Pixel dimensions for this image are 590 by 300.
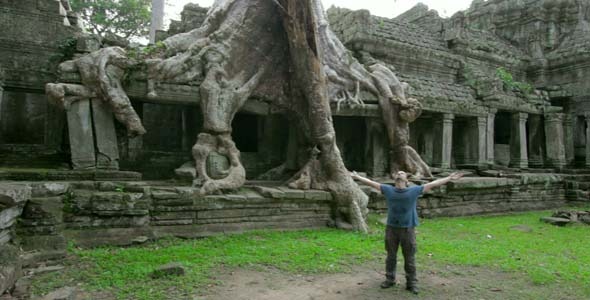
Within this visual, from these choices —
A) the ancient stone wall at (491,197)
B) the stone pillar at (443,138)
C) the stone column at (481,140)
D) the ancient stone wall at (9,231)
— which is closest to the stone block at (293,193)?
the ancient stone wall at (491,197)

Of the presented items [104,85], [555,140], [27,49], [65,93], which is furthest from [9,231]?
[555,140]

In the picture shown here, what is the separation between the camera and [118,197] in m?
5.37

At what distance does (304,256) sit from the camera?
16.8 ft

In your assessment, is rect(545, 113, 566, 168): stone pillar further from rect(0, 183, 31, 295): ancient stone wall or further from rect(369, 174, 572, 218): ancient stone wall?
rect(0, 183, 31, 295): ancient stone wall

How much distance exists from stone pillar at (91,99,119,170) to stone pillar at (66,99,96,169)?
9 centimetres

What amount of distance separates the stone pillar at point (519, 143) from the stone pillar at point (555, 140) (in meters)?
1.09

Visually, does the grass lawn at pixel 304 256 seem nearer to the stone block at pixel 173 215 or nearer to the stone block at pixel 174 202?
the stone block at pixel 173 215

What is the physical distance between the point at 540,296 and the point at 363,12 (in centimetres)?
923

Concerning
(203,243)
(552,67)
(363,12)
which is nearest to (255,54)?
(203,243)

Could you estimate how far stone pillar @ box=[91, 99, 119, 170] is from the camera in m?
6.36

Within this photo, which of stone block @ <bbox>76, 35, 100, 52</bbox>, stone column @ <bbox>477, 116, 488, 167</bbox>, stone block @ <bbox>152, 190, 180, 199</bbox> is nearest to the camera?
stone block @ <bbox>152, 190, 180, 199</bbox>

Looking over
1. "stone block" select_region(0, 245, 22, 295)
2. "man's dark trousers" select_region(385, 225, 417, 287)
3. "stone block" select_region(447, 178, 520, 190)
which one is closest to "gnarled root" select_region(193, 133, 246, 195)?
"stone block" select_region(0, 245, 22, 295)

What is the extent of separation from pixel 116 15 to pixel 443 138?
58.3ft

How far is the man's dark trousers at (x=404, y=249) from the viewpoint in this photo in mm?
4012
